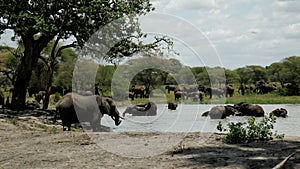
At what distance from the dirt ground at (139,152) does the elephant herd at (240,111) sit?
1416 centimetres

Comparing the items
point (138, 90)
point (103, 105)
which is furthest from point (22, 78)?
point (138, 90)

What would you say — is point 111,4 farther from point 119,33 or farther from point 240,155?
point 240,155

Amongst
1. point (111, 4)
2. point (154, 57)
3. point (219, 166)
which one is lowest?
point (219, 166)

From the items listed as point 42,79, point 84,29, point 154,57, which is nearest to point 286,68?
point 42,79

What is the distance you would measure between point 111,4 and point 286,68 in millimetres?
53000

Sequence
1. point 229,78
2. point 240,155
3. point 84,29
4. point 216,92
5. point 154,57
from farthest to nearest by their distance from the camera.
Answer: point 229,78 → point 216,92 → point 154,57 → point 84,29 → point 240,155

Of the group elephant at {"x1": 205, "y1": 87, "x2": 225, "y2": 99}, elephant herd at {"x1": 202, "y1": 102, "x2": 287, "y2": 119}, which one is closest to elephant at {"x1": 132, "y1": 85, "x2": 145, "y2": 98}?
elephant at {"x1": 205, "y1": 87, "x2": 225, "y2": 99}

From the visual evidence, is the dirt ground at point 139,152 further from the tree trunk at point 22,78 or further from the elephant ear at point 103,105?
the tree trunk at point 22,78

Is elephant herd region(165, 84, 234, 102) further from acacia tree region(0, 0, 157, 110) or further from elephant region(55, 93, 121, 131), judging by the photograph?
elephant region(55, 93, 121, 131)

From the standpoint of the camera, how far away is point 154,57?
79.0 ft

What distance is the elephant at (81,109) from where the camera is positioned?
17516 millimetres

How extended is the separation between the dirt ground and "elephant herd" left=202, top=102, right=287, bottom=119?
14162 mm

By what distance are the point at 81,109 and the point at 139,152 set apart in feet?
28.5

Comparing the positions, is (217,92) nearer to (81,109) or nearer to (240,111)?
(240,111)
